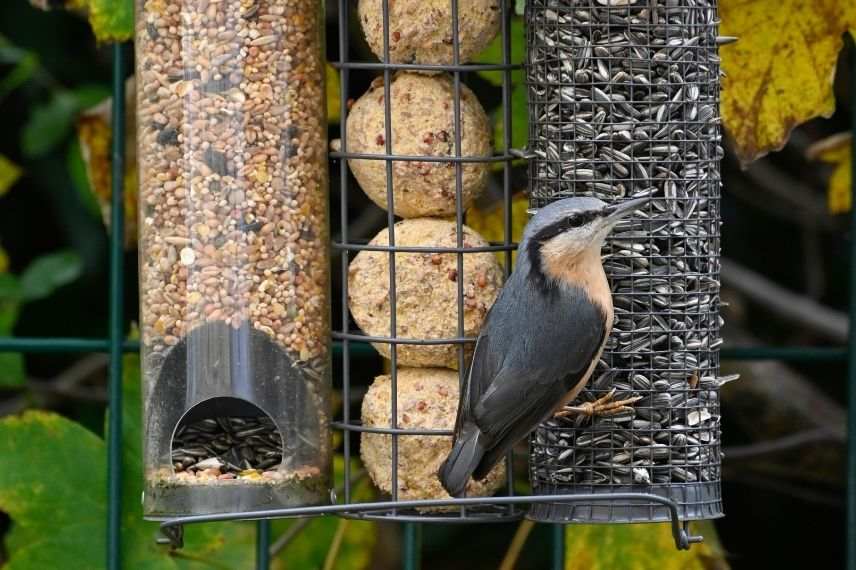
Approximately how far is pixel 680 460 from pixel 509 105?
96 centimetres

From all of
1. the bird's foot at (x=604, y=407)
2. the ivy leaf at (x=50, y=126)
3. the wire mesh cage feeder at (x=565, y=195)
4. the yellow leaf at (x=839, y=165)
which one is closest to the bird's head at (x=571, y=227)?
the wire mesh cage feeder at (x=565, y=195)

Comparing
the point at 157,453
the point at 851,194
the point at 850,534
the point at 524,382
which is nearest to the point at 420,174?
the point at 524,382

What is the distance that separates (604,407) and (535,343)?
0.24m

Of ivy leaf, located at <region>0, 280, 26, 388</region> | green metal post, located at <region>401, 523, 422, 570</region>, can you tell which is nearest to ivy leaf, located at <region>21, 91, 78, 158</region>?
ivy leaf, located at <region>0, 280, 26, 388</region>

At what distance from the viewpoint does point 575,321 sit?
3.33 m

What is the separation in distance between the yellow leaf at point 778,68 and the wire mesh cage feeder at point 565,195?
0.10 meters

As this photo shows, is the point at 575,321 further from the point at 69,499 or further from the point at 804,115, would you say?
the point at 69,499

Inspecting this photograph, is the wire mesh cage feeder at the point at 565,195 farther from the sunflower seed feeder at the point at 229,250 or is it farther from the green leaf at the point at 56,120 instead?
the green leaf at the point at 56,120

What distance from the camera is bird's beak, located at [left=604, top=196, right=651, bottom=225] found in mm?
3180

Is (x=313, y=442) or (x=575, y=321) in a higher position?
(x=575, y=321)

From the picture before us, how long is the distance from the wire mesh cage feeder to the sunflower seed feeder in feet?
0.38

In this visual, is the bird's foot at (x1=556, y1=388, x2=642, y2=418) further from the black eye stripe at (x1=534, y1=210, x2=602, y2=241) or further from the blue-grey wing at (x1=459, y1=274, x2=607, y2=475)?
the black eye stripe at (x1=534, y1=210, x2=602, y2=241)

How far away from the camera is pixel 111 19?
11.6 ft

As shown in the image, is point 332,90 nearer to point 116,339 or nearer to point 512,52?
point 512,52
